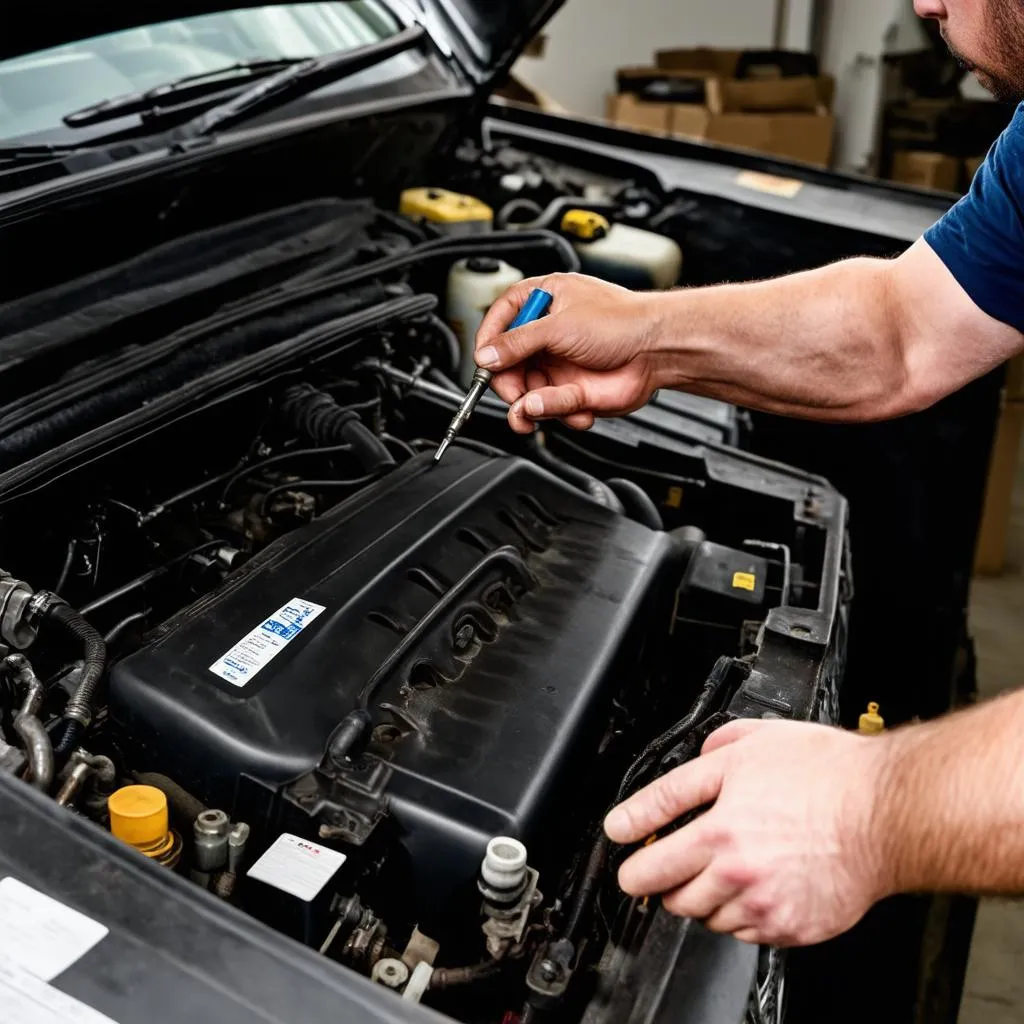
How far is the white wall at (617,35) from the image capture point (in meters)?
5.03

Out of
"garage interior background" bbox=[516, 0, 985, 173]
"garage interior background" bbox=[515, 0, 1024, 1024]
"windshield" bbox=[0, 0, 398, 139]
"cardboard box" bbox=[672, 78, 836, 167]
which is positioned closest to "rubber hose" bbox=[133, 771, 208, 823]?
"windshield" bbox=[0, 0, 398, 139]

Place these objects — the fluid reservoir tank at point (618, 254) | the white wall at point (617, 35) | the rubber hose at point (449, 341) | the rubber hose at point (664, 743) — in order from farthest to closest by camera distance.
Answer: the white wall at point (617, 35) < the fluid reservoir tank at point (618, 254) < the rubber hose at point (449, 341) < the rubber hose at point (664, 743)

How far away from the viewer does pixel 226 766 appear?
2.92 feet

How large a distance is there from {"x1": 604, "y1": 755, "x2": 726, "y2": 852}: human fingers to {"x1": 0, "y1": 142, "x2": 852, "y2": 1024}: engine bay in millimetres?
90

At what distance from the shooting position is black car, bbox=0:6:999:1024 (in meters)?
0.80

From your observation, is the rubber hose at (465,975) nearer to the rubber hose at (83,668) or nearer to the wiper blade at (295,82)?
the rubber hose at (83,668)

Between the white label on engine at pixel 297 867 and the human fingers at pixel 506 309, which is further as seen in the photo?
the human fingers at pixel 506 309

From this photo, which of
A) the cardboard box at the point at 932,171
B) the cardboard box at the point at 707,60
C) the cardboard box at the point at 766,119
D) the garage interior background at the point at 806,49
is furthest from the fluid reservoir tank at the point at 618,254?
the cardboard box at the point at 707,60

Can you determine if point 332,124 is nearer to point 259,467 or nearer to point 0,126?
point 0,126

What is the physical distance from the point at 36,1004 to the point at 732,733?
46 centimetres

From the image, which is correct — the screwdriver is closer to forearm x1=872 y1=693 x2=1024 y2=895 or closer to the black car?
the black car

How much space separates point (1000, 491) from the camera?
292 centimetres

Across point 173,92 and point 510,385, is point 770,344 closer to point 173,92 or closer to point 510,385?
point 510,385

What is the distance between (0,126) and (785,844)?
1.17m
